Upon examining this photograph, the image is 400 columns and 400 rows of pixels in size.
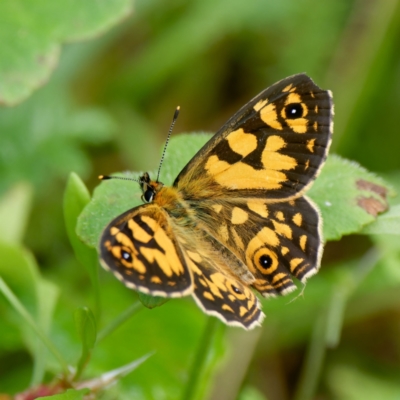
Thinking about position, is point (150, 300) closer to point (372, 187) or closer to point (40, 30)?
point (372, 187)

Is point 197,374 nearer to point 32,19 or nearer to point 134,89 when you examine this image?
point 32,19

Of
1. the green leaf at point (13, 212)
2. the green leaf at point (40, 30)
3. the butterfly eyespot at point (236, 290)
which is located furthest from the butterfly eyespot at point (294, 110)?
the green leaf at point (13, 212)

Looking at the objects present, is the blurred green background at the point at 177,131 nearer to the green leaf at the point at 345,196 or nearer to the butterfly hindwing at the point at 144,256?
the butterfly hindwing at the point at 144,256

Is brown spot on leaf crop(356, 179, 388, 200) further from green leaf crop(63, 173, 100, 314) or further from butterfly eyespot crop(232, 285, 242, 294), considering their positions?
green leaf crop(63, 173, 100, 314)

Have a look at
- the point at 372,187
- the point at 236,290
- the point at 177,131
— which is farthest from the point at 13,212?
the point at 177,131

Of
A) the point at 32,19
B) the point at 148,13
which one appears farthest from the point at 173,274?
the point at 148,13

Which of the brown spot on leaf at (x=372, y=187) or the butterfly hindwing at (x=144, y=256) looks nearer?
the butterfly hindwing at (x=144, y=256)
